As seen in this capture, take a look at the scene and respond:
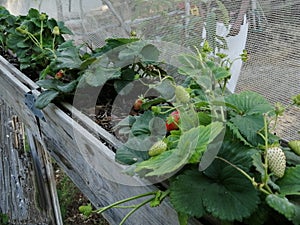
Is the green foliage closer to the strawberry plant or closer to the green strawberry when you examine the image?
the strawberry plant

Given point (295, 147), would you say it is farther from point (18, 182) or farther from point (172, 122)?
point (18, 182)

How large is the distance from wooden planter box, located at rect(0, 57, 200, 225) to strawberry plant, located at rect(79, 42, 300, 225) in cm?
7

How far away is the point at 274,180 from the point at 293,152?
0.27ft

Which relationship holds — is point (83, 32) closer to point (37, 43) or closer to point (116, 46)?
point (37, 43)

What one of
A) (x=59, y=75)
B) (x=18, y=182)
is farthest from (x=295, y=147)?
(x=18, y=182)

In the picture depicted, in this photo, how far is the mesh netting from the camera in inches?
24.5

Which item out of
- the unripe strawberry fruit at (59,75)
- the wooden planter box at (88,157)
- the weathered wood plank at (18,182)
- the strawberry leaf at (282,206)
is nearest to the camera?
the strawberry leaf at (282,206)

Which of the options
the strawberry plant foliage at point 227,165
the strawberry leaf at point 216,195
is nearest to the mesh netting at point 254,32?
the strawberry plant foliage at point 227,165

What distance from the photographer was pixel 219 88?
61cm

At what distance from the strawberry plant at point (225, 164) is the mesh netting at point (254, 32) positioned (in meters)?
0.16

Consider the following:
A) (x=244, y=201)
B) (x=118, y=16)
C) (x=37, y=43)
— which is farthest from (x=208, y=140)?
(x=37, y=43)

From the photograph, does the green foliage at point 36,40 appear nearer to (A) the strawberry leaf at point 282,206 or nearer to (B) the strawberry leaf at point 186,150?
(B) the strawberry leaf at point 186,150

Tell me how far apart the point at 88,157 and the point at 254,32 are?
0.40 m

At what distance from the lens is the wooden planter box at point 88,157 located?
0.59 meters
